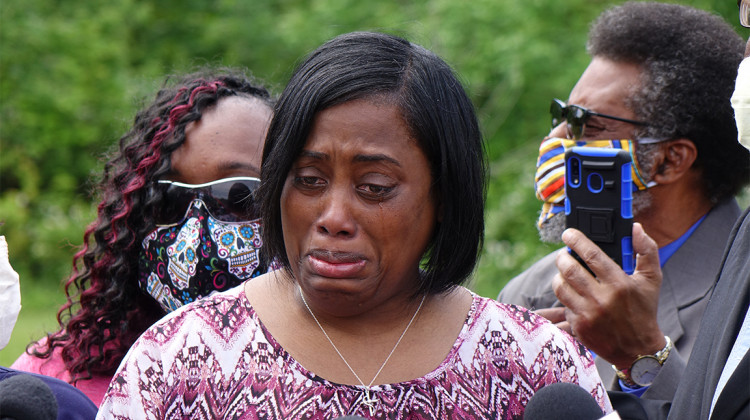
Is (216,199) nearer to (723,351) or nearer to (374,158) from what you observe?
(374,158)

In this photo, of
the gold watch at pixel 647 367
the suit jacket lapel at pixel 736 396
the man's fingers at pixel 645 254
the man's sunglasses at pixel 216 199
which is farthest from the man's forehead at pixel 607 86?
the suit jacket lapel at pixel 736 396

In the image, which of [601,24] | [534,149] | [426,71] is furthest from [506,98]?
[426,71]

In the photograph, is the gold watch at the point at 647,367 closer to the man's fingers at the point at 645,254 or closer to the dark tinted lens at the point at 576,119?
the man's fingers at the point at 645,254

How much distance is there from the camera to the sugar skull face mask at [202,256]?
3092mm

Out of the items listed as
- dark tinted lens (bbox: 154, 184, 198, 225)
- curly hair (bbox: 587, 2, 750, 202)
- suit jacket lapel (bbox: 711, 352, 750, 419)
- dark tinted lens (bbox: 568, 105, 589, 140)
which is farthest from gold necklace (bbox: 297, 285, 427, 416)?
curly hair (bbox: 587, 2, 750, 202)

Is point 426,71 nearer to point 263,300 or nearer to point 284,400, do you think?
point 263,300

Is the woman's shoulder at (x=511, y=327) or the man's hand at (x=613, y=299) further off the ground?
the woman's shoulder at (x=511, y=327)

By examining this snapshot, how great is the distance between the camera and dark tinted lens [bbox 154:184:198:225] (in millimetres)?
3221

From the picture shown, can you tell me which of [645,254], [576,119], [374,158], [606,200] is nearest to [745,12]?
[606,200]

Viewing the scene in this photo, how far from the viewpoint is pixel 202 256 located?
3.09 metres

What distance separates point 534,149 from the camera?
9750 millimetres

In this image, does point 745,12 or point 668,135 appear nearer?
point 745,12

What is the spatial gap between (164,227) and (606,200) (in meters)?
1.66

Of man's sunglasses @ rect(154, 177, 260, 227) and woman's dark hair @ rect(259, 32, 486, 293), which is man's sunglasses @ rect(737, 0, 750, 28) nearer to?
woman's dark hair @ rect(259, 32, 486, 293)
